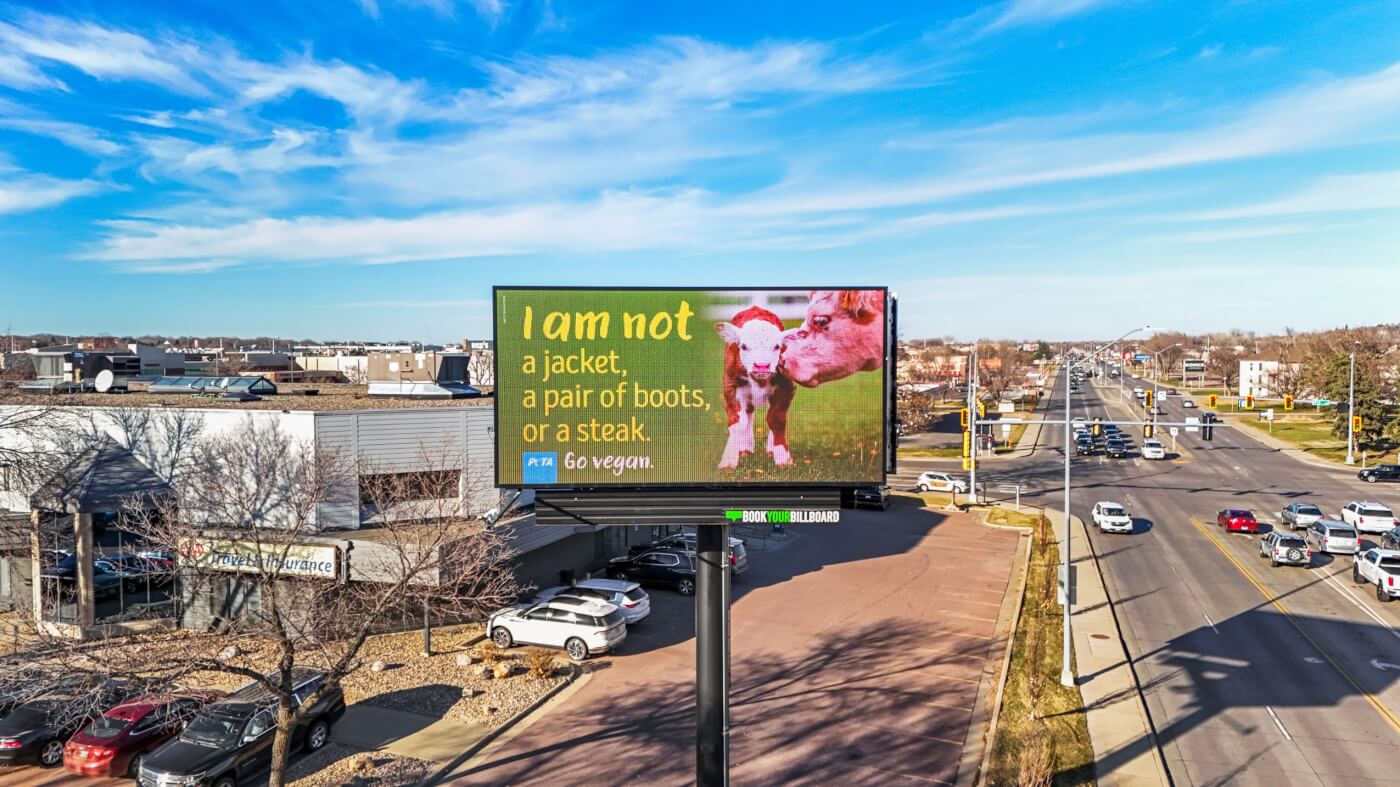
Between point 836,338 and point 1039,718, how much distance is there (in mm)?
11062

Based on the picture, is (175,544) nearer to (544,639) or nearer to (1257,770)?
(544,639)

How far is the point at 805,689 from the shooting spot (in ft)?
66.6

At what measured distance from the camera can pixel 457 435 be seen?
25.8m

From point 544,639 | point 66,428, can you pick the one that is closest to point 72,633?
point 66,428

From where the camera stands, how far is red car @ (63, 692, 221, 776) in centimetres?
1589

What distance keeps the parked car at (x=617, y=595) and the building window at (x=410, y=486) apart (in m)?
4.49

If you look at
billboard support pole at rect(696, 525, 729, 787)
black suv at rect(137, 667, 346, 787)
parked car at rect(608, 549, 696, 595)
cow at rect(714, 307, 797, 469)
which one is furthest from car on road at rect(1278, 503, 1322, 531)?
black suv at rect(137, 667, 346, 787)

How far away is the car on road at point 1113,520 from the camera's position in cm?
3819

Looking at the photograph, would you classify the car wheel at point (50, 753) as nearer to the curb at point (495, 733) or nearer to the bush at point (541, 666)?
the curb at point (495, 733)

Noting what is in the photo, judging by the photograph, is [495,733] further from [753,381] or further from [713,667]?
[753,381]

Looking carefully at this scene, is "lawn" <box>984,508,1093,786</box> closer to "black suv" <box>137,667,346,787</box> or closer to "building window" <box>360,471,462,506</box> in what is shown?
"black suv" <box>137,667,346,787</box>

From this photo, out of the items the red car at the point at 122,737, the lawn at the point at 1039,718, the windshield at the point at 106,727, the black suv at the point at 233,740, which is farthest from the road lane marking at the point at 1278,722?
the windshield at the point at 106,727

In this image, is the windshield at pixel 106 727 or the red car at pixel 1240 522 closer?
the windshield at pixel 106 727

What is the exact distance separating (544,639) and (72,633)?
13.7 m
